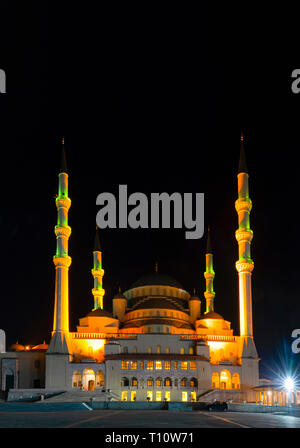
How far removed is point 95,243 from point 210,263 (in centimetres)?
1840

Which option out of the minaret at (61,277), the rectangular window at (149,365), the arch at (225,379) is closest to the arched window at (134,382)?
the rectangular window at (149,365)

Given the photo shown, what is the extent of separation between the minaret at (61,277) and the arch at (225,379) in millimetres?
19631

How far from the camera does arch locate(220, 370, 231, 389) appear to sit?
7344cm

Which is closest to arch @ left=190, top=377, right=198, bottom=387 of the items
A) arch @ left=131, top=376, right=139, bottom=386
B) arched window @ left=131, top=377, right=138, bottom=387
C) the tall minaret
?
arch @ left=131, top=376, right=139, bottom=386

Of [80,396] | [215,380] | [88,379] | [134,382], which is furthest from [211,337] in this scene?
[80,396]

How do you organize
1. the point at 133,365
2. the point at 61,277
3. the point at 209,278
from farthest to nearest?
the point at 209,278
the point at 61,277
the point at 133,365

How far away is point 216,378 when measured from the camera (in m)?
73.5

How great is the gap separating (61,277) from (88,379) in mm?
12775

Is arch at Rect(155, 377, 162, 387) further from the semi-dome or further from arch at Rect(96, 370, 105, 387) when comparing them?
the semi-dome

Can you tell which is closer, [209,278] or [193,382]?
[193,382]

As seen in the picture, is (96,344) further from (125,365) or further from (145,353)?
(145,353)

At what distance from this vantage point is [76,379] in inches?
2808
